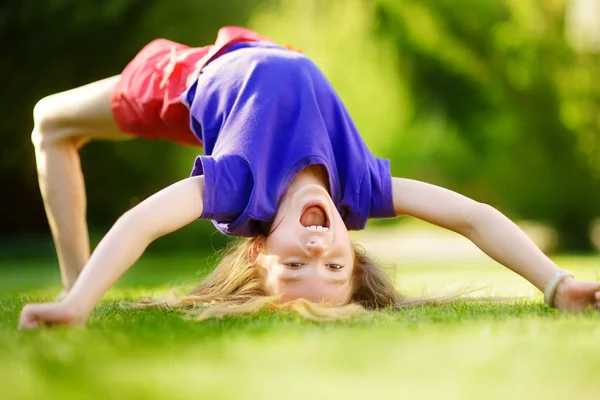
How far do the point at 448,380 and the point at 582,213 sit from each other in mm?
8690

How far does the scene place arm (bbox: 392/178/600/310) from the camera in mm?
3012

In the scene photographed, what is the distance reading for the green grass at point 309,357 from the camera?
167 centimetres

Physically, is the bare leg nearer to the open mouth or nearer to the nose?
the open mouth

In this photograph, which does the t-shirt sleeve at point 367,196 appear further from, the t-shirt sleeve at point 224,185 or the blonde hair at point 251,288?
the t-shirt sleeve at point 224,185

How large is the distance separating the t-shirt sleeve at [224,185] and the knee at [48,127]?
1294 mm

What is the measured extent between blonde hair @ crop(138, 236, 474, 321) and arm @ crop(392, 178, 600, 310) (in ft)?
0.89

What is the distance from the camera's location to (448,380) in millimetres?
1771

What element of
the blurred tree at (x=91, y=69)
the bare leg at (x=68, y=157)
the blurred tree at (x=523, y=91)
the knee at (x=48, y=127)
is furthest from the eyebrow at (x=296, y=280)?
the blurred tree at (x=523, y=91)

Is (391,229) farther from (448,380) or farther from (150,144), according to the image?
(448,380)

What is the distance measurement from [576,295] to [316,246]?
2.86 feet

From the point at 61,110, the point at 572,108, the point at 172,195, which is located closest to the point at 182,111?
the point at 61,110

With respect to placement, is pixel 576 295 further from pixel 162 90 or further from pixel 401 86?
pixel 401 86

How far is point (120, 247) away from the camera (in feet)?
8.50

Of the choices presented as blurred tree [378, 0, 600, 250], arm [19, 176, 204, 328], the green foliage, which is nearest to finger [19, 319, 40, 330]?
arm [19, 176, 204, 328]
